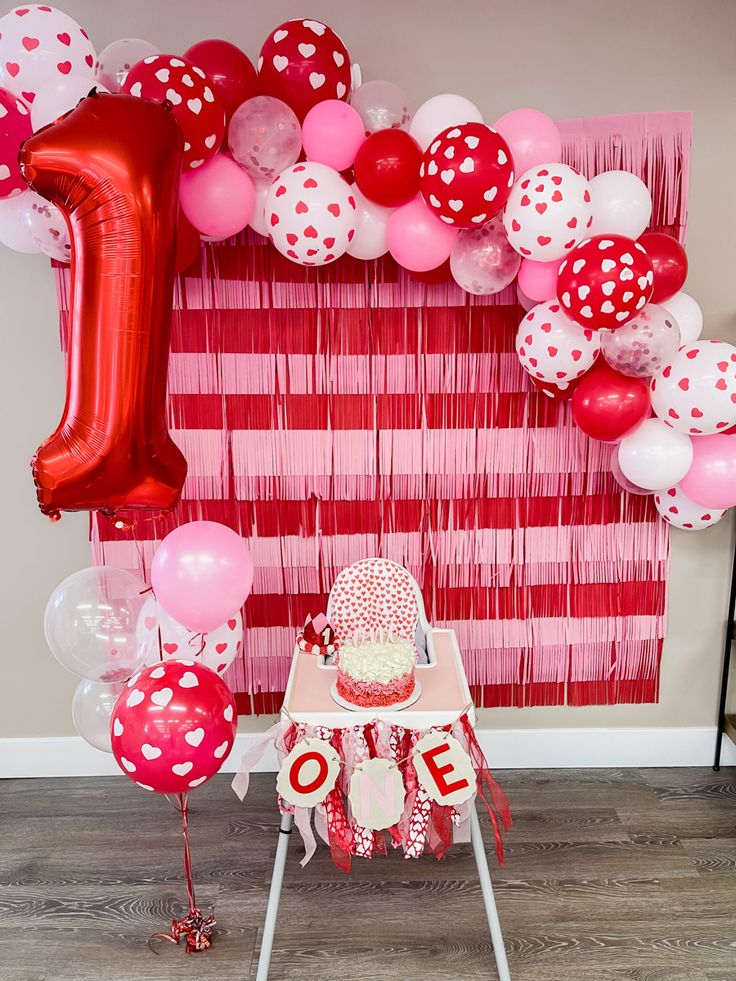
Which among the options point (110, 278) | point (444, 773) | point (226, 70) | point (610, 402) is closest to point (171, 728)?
point (444, 773)

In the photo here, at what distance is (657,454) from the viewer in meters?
1.94

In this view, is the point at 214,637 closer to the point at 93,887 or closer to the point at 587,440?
the point at 93,887

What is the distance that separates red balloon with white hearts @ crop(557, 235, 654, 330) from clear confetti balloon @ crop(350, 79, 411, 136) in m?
0.57

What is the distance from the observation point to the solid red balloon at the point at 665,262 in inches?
74.4

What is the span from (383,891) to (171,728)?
0.85m

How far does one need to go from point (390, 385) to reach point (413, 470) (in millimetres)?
273

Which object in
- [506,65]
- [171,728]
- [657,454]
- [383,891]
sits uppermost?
[506,65]

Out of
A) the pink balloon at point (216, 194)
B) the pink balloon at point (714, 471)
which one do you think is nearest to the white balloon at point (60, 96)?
the pink balloon at point (216, 194)

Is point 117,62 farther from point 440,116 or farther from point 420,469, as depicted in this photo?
point 420,469

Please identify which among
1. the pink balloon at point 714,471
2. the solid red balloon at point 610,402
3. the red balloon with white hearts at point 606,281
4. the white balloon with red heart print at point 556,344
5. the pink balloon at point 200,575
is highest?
the red balloon with white hearts at point 606,281

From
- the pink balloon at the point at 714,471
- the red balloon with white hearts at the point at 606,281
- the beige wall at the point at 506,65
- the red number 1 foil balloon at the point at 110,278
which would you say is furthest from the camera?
the beige wall at the point at 506,65

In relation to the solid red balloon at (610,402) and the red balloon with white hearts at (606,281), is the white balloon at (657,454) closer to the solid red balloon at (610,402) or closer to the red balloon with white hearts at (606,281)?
the solid red balloon at (610,402)

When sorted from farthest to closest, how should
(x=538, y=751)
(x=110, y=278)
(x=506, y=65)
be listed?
(x=538, y=751)
(x=506, y=65)
(x=110, y=278)

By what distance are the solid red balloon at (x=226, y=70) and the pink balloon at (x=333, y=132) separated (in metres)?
0.17
